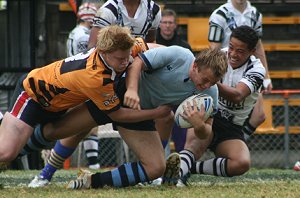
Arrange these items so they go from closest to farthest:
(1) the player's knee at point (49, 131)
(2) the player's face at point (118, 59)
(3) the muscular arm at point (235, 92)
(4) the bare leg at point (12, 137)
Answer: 1. (2) the player's face at point (118, 59)
2. (4) the bare leg at point (12, 137)
3. (1) the player's knee at point (49, 131)
4. (3) the muscular arm at point (235, 92)

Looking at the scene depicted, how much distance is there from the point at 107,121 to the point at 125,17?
109 cm

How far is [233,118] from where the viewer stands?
7453 mm

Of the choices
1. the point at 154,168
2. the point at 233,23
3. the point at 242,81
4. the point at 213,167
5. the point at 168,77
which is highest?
the point at 233,23

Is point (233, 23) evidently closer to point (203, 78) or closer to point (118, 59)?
point (203, 78)

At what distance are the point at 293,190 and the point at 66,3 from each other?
6961 millimetres

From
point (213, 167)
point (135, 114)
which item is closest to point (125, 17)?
point (135, 114)

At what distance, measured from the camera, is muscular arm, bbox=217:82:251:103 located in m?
6.94

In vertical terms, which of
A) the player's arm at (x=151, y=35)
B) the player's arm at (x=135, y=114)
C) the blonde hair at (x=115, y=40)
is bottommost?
the player's arm at (x=135, y=114)

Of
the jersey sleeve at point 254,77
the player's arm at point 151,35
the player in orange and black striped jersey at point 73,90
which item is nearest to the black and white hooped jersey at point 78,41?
the player's arm at point 151,35

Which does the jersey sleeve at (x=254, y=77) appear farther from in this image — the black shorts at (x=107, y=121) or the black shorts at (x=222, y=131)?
the black shorts at (x=107, y=121)

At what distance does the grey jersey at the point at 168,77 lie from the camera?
21.0 ft

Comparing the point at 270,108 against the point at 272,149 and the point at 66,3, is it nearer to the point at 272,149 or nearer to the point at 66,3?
the point at 272,149

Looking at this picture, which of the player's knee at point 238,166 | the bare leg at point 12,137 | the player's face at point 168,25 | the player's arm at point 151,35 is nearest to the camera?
the bare leg at point 12,137

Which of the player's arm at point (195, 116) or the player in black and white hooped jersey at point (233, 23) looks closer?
the player's arm at point (195, 116)
